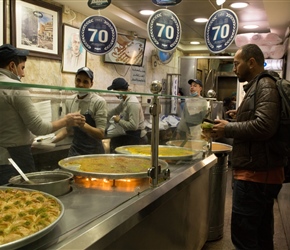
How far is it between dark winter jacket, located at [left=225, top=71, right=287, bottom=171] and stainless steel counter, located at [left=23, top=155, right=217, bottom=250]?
0.37 metres

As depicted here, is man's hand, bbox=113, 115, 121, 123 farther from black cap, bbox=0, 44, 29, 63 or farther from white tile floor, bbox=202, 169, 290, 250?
white tile floor, bbox=202, 169, 290, 250

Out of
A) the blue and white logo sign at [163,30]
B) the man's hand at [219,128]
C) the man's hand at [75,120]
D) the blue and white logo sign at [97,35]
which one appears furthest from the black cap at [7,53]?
the blue and white logo sign at [163,30]

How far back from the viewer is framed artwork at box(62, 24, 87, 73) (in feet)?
16.8

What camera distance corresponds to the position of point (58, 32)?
16.1 feet

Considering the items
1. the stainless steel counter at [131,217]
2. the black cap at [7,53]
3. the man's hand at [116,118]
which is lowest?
the stainless steel counter at [131,217]

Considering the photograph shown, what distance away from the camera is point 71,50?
5270 millimetres

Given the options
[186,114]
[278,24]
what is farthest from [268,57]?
[186,114]

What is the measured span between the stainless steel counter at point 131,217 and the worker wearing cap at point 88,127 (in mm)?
278

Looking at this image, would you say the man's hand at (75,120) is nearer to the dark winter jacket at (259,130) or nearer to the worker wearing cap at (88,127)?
the worker wearing cap at (88,127)

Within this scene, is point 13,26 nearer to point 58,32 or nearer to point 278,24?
point 58,32

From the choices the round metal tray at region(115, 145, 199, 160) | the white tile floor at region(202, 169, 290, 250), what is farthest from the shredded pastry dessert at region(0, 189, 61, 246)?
the white tile floor at region(202, 169, 290, 250)

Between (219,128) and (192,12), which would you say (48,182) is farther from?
(192,12)

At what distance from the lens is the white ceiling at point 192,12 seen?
16.5 ft

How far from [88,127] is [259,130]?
1.23 meters
